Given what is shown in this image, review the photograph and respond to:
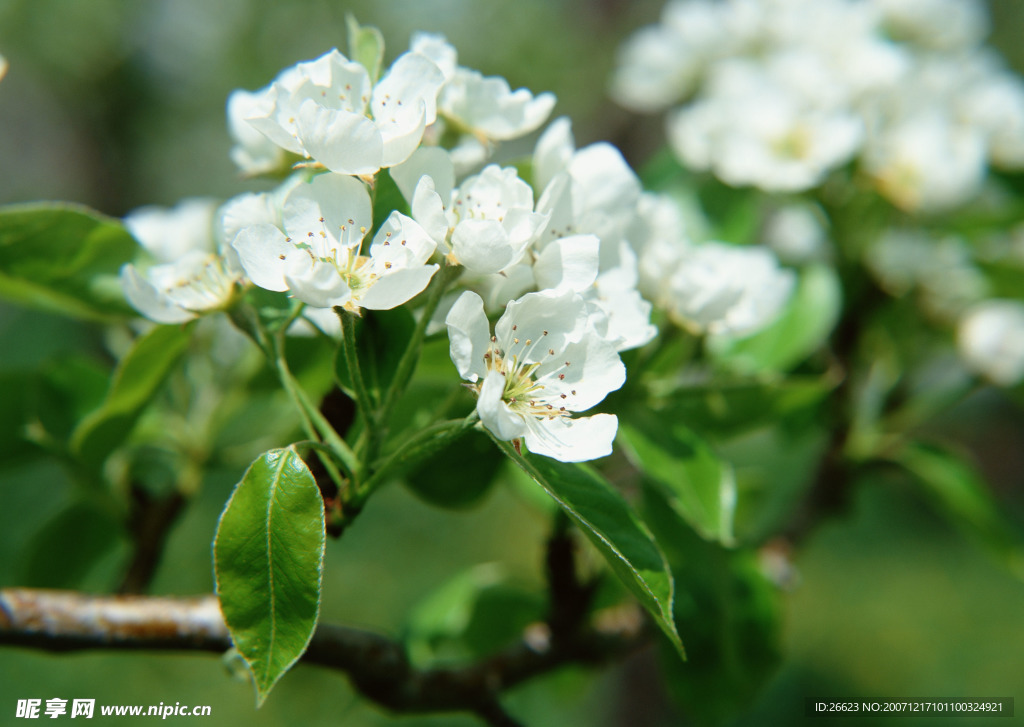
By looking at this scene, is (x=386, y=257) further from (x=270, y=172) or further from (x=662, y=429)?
(x=662, y=429)

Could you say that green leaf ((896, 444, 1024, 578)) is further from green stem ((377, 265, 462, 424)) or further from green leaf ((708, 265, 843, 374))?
green stem ((377, 265, 462, 424))

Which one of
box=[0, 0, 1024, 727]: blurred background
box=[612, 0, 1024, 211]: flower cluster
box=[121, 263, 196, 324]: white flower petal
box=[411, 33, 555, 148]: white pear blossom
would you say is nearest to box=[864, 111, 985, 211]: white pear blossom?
box=[612, 0, 1024, 211]: flower cluster

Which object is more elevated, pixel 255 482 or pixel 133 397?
pixel 255 482

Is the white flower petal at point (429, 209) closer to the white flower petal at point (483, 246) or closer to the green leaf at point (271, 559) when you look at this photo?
the white flower petal at point (483, 246)

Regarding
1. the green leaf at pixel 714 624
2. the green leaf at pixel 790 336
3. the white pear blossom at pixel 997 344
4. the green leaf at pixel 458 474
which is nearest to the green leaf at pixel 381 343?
the green leaf at pixel 458 474

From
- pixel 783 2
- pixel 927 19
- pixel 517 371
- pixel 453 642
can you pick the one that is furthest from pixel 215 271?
pixel 927 19

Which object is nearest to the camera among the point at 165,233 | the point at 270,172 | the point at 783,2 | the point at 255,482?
the point at 255,482

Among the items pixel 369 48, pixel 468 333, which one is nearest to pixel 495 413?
pixel 468 333
